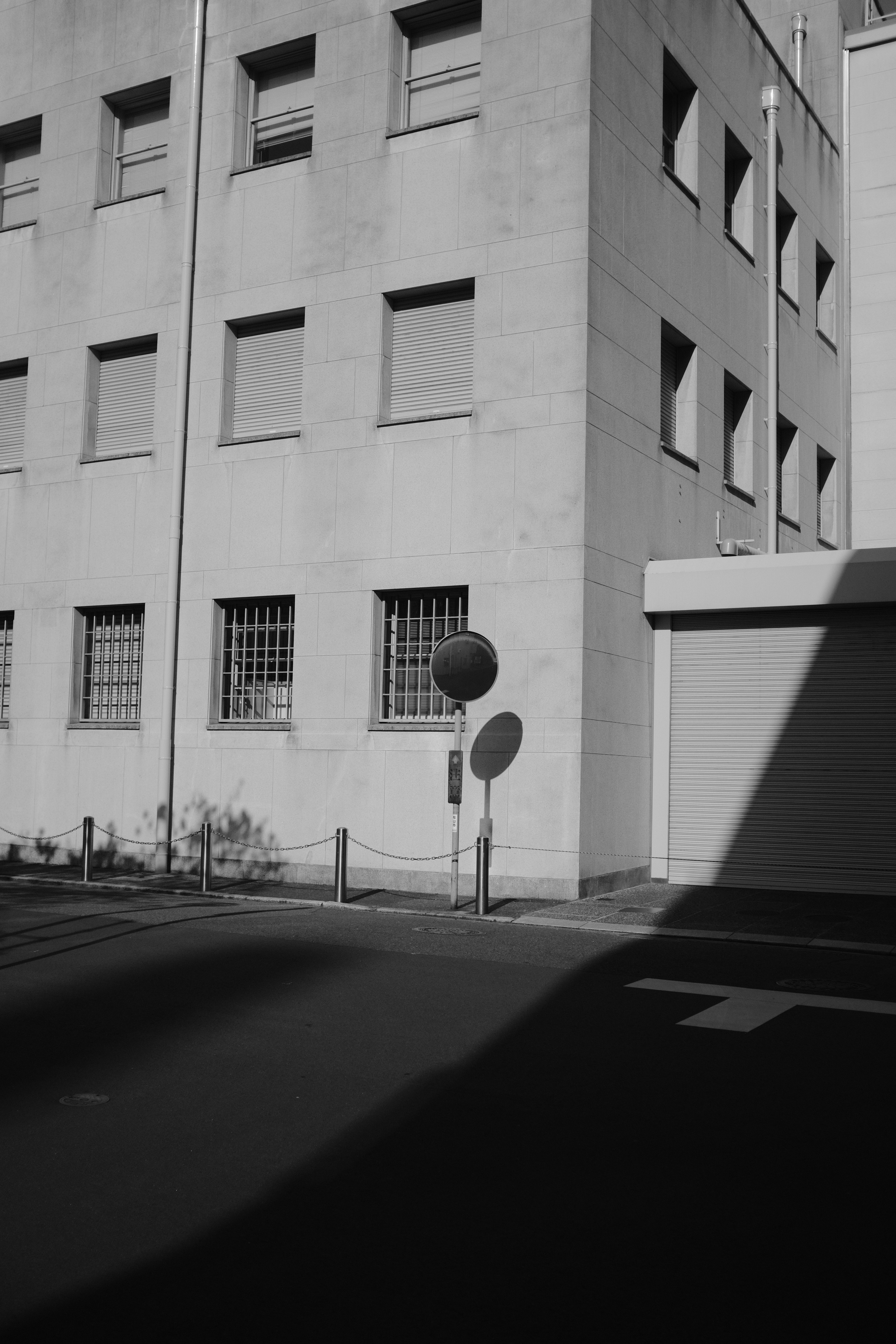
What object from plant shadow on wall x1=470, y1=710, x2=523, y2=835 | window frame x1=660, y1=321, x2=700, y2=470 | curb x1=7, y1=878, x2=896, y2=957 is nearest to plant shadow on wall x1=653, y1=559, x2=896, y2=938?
plant shadow on wall x1=470, y1=710, x2=523, y2=835

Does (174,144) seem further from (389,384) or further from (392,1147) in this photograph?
(392,1147)

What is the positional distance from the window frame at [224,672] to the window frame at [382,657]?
1.23m

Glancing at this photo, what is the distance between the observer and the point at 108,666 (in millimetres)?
20312

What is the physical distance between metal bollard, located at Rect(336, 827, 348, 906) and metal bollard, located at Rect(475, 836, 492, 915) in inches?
61.5

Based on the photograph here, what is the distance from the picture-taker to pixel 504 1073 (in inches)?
288

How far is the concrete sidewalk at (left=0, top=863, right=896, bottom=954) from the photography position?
1357cm

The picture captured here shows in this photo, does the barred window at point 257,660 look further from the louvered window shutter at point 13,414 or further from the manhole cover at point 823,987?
the manhole cover at point 823,987

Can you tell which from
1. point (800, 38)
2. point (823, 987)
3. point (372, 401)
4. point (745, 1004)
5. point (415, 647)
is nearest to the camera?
point (745, 1004)

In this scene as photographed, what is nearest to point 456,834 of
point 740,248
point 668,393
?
point 668,393

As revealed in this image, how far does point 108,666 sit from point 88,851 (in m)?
3.40

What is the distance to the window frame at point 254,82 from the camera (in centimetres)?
1922

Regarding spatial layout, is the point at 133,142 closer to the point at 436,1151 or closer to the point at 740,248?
the point at 740,248

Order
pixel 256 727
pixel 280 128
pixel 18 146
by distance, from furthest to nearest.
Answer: pixel 18 146 → pixel 280 128 → pixel 256 727

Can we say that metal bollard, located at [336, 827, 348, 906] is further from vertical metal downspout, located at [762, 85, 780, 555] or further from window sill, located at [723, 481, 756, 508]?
vertical metal downspout, located at [762, 85, 780, 555]
